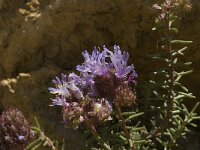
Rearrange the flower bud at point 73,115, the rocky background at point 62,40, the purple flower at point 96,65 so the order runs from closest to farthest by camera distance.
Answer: the flower bud at point 73,115 → the purple flower at point 96,65 → the rocky background at point 62,40

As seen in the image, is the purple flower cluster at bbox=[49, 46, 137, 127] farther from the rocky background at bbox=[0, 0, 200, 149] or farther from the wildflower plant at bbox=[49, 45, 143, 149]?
the rocky background at bbox=[0, 0, 200, 149]

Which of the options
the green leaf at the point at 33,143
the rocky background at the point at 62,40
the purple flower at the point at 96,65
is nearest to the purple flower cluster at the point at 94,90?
the purple flower at the point at 96,65

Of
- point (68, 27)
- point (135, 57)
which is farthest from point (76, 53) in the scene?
point (135, 57)

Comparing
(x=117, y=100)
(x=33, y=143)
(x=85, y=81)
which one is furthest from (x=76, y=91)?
(x=33, y=143)

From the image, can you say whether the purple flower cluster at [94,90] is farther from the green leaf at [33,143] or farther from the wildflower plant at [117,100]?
the green leaf at [33,143]

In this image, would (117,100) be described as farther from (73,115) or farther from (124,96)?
(73,115)

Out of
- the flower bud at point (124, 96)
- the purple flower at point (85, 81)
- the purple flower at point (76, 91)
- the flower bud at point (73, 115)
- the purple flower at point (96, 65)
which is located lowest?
the flower bud at point (73, 115)

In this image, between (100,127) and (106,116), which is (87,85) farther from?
(100,127)
